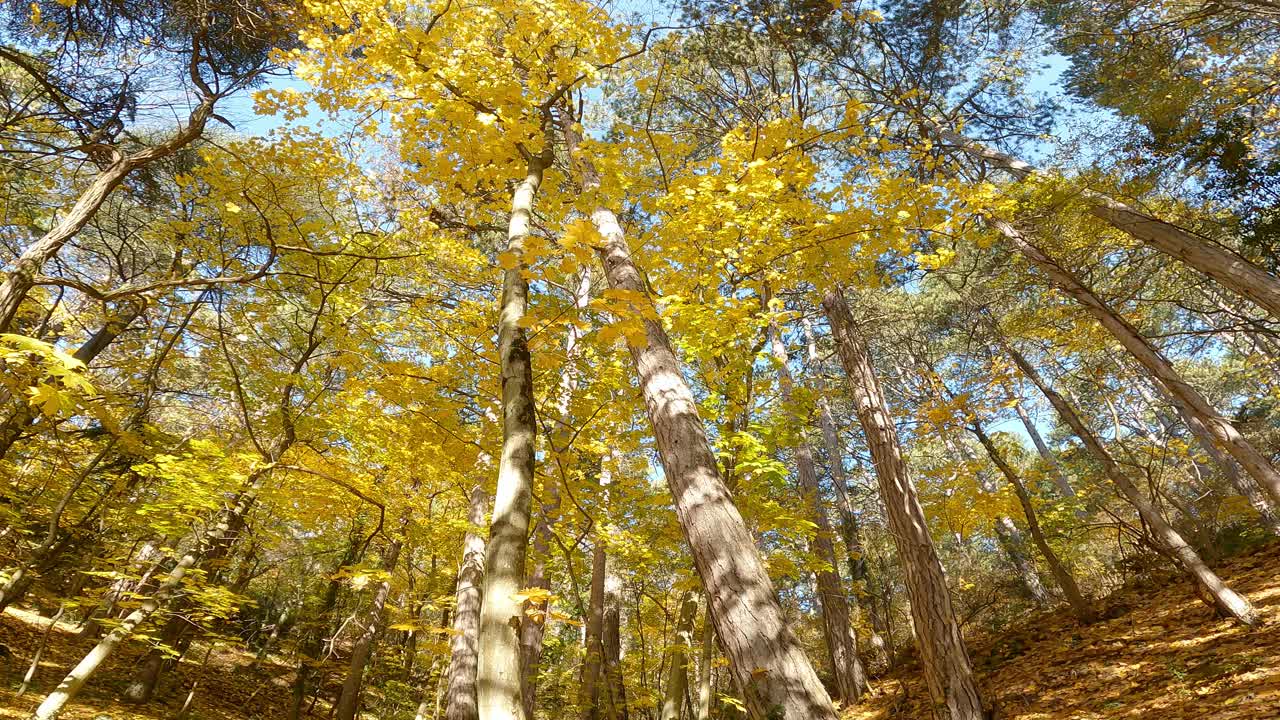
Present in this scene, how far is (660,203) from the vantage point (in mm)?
3998

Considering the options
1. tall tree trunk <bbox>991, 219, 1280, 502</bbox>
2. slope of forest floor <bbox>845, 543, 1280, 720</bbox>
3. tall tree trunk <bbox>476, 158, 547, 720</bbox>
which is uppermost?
tall tree trunk <bbox>991, 219, 1280, 502</bbox>

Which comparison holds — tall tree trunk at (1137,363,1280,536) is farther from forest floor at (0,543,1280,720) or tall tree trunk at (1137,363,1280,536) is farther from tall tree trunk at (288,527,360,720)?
tall tree trunk at (288,527,360,720)

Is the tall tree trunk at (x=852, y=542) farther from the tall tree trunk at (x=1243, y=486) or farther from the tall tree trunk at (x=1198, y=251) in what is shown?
the tall tree trunk at (x=1243, y=486)

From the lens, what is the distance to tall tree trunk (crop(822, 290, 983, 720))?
3.79 m

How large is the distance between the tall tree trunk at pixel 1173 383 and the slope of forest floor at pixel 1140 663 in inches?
51.8

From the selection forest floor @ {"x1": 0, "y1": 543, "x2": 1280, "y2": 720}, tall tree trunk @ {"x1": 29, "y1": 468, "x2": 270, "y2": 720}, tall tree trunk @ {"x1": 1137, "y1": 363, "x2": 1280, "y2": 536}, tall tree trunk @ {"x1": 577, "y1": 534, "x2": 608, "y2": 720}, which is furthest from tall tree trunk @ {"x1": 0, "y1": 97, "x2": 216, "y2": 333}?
tall tree trunk @ {"x1": 1137, "y1": 363, "x2": 1280, "y2": 536}

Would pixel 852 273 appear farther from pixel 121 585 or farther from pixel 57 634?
pixel 57 634

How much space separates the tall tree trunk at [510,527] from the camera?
151 cm

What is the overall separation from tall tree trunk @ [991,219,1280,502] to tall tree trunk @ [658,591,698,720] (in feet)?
18.3

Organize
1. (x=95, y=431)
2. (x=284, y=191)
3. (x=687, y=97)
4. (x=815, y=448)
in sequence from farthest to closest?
(x=815, y=448) < (x=687, y=97) < (x=95, y=431) < (x=284, y=191)

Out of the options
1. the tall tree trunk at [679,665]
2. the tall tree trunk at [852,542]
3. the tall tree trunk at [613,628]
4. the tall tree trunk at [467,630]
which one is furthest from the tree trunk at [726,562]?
the tall tree trunk at [852,542]

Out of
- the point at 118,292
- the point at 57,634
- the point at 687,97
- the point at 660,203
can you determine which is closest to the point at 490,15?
the point at 660,203

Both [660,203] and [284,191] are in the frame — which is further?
[284,191]

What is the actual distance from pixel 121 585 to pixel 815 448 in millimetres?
14474
